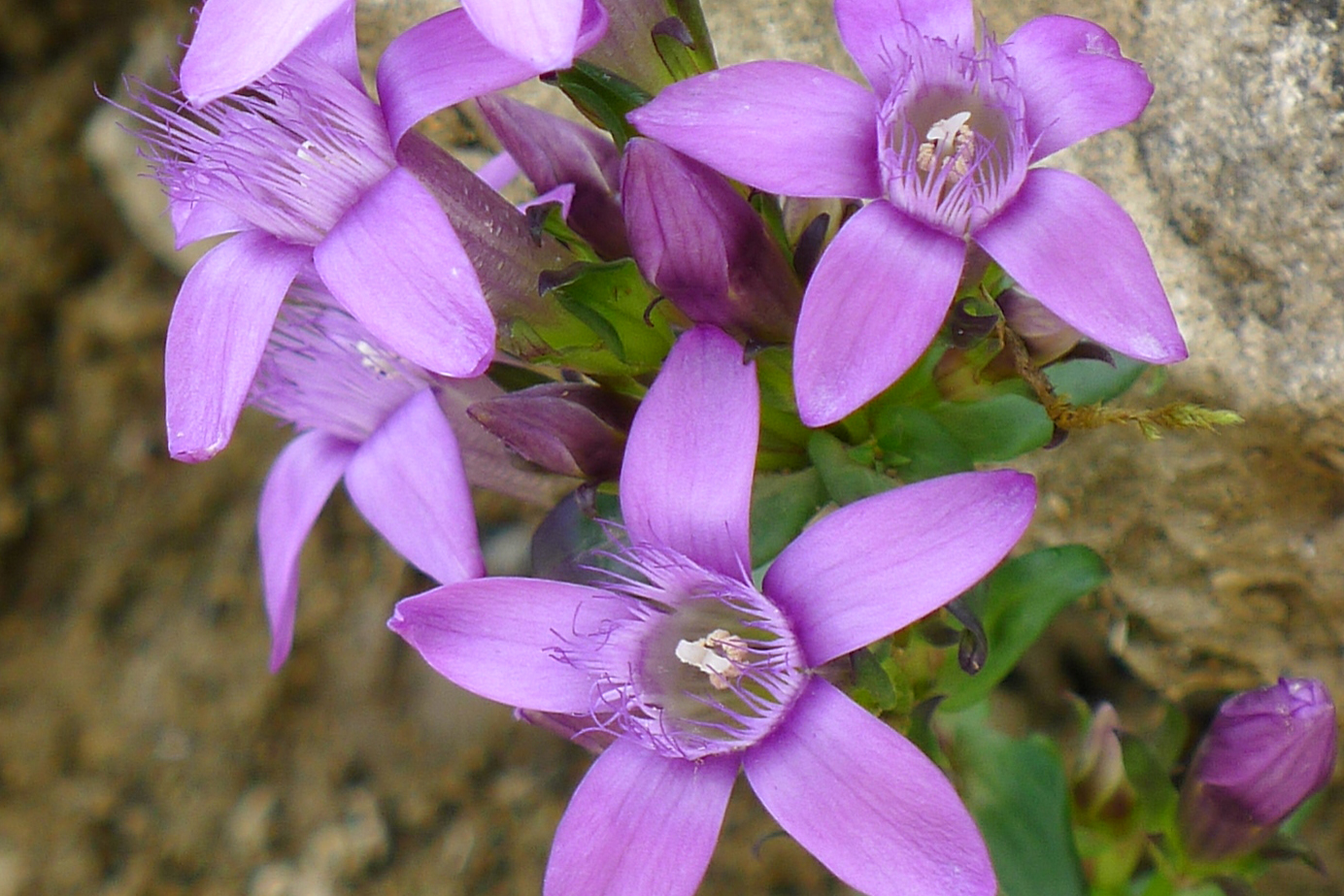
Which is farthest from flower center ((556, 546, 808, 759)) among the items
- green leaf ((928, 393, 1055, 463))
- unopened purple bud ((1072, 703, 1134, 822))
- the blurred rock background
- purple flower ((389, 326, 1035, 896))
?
the blurred rock background

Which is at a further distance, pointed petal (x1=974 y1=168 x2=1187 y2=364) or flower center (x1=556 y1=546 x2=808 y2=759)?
flower center (x1=556 y1=546 x2=808 y2=759)

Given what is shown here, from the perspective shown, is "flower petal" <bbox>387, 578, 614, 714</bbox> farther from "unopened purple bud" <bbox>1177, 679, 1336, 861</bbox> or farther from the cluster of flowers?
"unopened purple bud" <bbox>1177, 679, 1336, 861</bbox>

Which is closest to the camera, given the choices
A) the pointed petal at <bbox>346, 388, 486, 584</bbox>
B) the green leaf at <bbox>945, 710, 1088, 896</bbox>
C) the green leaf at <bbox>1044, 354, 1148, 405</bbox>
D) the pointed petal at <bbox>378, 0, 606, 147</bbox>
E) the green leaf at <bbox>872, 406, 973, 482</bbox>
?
the pointed petal at <bbox>378, 0, 606, 147</bbox>

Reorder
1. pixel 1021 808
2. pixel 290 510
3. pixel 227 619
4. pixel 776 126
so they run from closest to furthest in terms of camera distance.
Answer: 1. pixel 776 126
2. pixel 290 510
3. pixel 1021 808
4. pixel 227 619

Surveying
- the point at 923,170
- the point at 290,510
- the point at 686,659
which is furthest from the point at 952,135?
the point at 290,510

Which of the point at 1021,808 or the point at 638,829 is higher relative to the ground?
the point at 638,829

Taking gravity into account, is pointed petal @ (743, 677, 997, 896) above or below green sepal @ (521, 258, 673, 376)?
below

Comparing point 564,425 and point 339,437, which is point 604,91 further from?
point 339,437

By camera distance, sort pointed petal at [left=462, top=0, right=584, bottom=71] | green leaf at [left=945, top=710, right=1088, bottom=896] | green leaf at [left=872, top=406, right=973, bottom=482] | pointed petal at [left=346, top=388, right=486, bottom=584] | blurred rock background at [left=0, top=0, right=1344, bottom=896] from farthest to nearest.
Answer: blurred rock background at [left=0, top=0, right=1344, bottom=896]
green leaf at [left=945, top=710, right=1088, bottom=896]
green leaf at [left=872, top=406, right=973, bottom=482]
pointed petal at [left=346, top=388, right=486, bottom=584]
pointed petal at [left=462, top=0, right=584, bottom=71]
